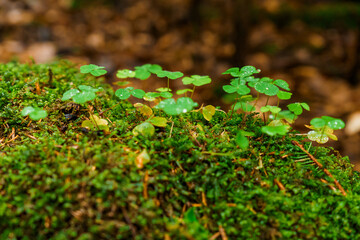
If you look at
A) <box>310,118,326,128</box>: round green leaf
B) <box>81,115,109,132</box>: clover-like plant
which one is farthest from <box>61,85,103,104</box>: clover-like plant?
<box>310,118,326,128</box>: round green leaf

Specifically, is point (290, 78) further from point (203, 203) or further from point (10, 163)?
point (10, 163)

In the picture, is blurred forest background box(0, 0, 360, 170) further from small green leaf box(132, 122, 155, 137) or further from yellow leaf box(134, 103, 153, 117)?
small green leaf box(132, 122, 155, 137)

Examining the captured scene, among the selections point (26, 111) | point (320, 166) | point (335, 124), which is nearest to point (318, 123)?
point (335, 124)

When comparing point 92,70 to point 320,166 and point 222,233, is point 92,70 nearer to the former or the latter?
point 222,233

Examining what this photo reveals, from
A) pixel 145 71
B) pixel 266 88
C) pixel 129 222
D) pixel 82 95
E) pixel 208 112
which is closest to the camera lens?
pixel 129 222

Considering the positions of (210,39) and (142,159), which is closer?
(142,159)

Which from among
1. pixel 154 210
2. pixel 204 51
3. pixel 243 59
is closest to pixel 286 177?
pixel 154 210

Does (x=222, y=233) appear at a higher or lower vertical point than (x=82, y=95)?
lower

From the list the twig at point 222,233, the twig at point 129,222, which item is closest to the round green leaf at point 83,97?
the twig at point 129,222
